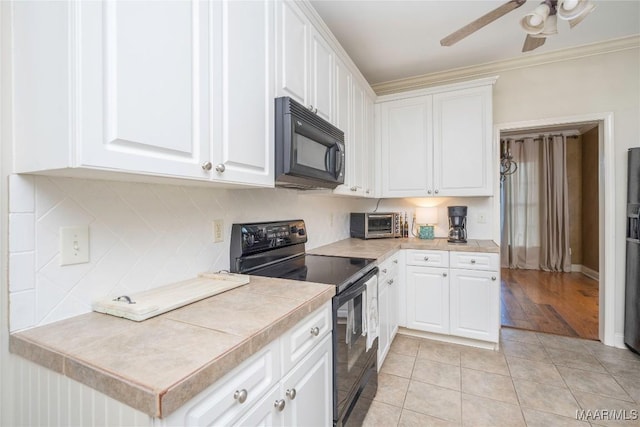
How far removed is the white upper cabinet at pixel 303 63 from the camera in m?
1.43

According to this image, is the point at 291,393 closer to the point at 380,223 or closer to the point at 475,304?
the point at 475,304

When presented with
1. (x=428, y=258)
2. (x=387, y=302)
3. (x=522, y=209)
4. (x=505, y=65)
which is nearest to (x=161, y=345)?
(x=387, y=302)

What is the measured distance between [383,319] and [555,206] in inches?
191

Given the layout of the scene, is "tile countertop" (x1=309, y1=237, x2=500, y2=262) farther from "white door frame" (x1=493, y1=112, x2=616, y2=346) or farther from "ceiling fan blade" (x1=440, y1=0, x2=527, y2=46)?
"ceiling fan blade" (x1=440, y1=0, x2=527, y2=46)

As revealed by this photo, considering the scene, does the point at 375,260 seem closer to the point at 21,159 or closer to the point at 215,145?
the point at 215,145

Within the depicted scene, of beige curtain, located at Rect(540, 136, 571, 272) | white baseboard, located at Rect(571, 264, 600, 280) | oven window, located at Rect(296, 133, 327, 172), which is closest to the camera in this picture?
oven window, located at Rect(296, 133, 327, 172)

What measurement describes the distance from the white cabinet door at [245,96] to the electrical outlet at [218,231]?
1.23 ft

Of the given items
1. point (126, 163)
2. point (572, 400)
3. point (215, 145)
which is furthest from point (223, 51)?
point (572, 400)

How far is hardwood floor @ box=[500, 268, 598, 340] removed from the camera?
9.64 ft

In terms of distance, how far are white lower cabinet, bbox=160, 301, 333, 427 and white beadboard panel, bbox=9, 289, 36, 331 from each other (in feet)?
1.94

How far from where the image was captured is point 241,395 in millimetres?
743

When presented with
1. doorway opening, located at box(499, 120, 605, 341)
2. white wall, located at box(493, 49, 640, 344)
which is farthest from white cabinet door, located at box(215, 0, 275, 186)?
doorway opening, located at box(499, 120, 605, 341)

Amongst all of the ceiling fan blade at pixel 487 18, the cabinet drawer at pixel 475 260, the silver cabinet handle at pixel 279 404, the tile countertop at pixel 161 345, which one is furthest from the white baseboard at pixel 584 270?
the silver cabinet handle at pixel 279 404

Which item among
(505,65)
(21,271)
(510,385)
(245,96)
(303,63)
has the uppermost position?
(505,65)
